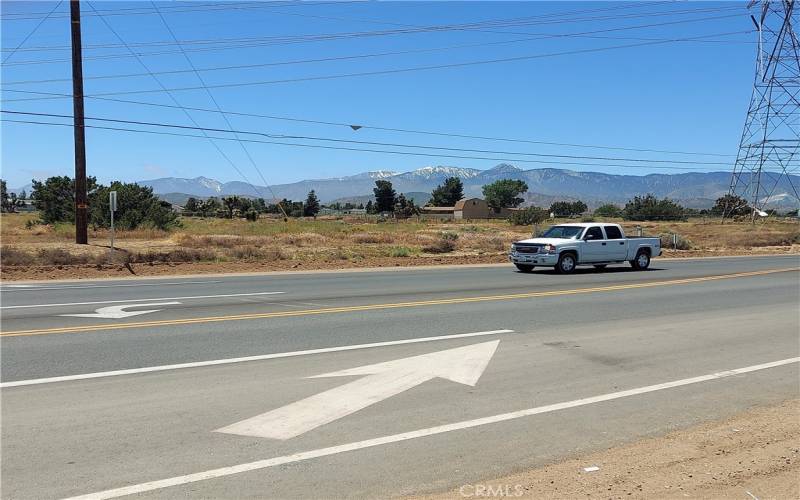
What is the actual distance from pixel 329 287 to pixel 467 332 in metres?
7.97

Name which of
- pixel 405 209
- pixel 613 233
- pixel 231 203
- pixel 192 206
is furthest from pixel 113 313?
pixel 192 206

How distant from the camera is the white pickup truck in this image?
22.5 metres

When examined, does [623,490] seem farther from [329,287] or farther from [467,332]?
[329,287]

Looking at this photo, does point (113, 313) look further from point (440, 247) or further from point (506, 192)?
point (506, 192)

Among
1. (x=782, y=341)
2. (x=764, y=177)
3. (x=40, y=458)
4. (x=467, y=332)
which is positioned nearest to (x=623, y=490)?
(x=40, y=458)

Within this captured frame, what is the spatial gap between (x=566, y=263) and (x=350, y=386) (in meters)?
16.9

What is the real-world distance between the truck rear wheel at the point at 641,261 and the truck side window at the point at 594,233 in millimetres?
1920

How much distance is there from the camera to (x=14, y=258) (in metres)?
23.7

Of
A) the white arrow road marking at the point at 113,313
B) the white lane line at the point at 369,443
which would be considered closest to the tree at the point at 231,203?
the white arrow road marking at the point at 113,313

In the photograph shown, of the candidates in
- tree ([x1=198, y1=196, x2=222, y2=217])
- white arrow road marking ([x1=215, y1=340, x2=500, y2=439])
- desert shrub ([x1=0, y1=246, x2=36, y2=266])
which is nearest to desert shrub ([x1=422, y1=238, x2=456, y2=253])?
desert shrub ([x1=0, y1=246, x2=36, y2=266])

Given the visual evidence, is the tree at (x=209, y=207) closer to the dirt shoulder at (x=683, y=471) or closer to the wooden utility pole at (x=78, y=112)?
the wooden utility pole at (x=78, y=112)

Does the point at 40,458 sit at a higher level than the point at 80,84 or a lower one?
lower

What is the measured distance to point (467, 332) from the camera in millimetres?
10359

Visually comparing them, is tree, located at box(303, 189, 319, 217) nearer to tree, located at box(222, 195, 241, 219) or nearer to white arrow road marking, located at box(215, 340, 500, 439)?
tree, located at box(222, 195, 241, 219)
